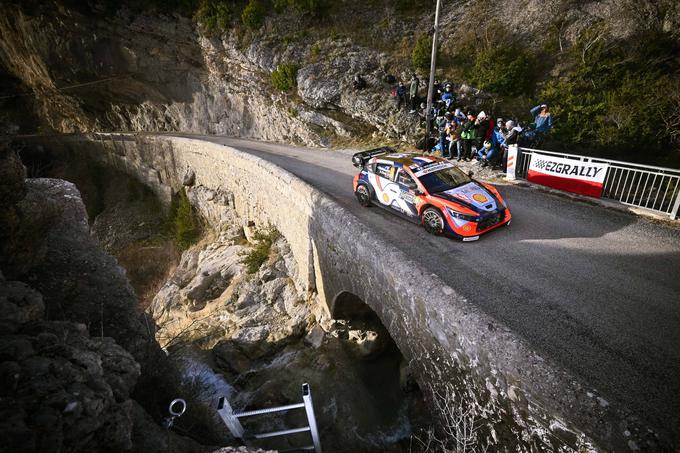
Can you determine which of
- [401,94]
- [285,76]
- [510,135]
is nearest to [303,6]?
[285,76]

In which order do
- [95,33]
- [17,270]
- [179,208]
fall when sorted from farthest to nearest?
[95,33] → [179,208] → [17,270]

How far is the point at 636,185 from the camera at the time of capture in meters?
8.88

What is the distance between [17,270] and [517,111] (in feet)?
51.8

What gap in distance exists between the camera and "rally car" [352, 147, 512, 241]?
7.02 metres

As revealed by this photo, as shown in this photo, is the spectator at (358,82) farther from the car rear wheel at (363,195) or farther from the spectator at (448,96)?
the car rear wheel at (363,195)

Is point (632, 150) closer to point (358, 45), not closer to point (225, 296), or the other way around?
point (358, 45)

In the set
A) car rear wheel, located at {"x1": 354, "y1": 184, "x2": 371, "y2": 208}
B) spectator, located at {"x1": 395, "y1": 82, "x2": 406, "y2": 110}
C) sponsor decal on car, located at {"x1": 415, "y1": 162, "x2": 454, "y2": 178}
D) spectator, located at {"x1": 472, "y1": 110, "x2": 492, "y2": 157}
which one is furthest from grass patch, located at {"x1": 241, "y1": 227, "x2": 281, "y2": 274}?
spectator, located at {"x1": 395, "y1": 82, "x2": 406, "y2": 110}

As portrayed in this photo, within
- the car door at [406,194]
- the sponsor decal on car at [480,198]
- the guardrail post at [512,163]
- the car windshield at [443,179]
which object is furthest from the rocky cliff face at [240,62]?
the sponsor decal on car at [480,198]

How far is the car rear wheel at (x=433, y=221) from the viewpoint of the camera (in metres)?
7.22

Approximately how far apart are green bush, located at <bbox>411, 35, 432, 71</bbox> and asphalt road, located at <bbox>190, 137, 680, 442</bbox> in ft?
32.0

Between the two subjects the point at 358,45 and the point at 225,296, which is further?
the point at 358,45

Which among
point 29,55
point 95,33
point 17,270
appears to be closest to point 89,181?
point 29,55

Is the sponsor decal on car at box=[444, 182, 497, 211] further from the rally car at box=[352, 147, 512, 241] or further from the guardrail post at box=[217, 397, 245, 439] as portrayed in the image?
the guardrail post at box=[217, 397, 245, 439]

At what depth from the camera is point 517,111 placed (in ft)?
43.5
